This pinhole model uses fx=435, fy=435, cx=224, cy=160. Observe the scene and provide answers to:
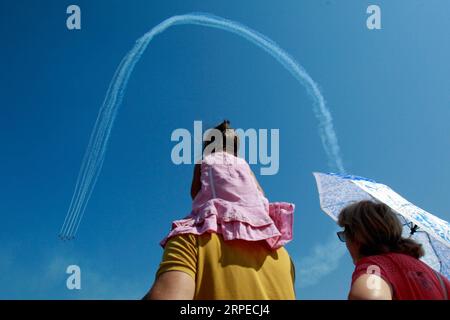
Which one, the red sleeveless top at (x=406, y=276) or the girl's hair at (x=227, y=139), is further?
the girl's hair at (x=227, y=139)

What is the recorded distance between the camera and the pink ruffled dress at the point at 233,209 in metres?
3.62

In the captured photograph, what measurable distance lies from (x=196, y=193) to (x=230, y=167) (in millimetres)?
434

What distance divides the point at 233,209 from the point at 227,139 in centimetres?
99

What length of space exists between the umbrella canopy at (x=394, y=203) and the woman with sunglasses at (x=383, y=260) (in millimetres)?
1282

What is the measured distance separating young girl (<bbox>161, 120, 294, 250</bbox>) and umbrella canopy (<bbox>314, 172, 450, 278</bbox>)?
2.00 meters

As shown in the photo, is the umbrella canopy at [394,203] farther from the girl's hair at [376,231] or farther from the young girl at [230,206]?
the young girl at [230,206]

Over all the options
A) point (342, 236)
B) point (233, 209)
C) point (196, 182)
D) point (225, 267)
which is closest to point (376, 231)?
point (342, 236)

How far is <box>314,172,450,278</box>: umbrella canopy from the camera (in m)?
5.65

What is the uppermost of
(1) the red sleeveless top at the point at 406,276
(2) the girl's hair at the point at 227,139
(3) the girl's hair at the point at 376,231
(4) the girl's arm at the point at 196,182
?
(2) the girl's hair at the point at 227,139

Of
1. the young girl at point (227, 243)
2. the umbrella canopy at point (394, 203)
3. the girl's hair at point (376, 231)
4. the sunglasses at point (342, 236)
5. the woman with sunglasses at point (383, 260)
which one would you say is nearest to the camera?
the young girl at point (227, 243)

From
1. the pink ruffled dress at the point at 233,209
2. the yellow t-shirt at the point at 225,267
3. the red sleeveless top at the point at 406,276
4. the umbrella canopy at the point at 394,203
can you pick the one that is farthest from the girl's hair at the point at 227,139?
the umbrella canopy at the point at 394,203

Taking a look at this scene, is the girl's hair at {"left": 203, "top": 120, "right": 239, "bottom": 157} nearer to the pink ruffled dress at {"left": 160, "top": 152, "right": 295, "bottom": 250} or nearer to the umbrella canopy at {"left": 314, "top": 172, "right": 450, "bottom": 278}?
the pink ruffled dress at {"left": 160, "top": 152, "right": 295, "bottom": 250}

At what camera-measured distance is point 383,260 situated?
12.5ft

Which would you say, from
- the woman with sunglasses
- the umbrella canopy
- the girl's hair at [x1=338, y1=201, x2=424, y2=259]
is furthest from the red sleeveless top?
the umbrella canopy
